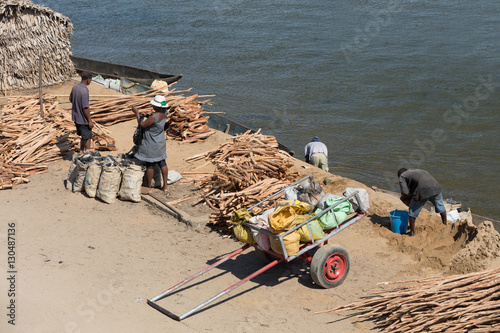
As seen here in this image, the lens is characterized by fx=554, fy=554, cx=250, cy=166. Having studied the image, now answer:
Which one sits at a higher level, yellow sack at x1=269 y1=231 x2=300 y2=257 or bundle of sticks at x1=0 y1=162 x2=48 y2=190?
yellow sack at x1=269 y1=231 x2=300 y2=257

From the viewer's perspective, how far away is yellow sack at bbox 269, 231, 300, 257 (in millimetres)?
6621

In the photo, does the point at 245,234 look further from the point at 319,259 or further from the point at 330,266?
the point at 330,266

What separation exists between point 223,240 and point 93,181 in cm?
267

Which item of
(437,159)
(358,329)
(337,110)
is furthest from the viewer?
(337,110)

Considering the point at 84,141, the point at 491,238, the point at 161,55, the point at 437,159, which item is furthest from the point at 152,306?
the point at 161,55

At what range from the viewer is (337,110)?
65.7 feet

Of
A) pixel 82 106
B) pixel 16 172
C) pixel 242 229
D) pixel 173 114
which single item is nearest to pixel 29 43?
pixel 173 114

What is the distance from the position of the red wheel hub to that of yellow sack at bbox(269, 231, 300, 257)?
0.54 m

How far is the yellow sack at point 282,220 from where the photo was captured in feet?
21.5

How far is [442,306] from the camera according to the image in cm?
575

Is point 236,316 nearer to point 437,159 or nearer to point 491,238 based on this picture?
point 491,238

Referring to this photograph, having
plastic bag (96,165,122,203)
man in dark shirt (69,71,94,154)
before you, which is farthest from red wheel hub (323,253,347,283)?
man in dark shirt (69,71,94,154)

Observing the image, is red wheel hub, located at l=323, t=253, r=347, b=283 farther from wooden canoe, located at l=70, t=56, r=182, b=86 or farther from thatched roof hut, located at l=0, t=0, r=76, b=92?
thatched roof hut, located at l=0, t=0, r=76, b=92

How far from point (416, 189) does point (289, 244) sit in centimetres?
276
